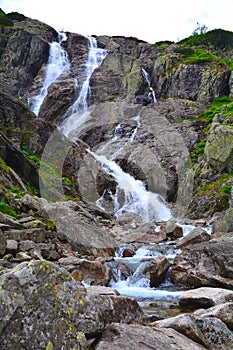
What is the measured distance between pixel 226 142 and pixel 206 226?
10131 mm

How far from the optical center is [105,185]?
97.8ft

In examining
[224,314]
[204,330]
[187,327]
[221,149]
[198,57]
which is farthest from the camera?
[198,57]

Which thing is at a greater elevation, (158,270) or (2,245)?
(2,245)

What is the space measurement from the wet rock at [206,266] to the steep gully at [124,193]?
53cm

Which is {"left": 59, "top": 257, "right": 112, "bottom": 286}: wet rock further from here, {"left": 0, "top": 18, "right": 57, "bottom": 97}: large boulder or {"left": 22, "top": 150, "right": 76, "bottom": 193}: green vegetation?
{"left": 0, "top": 18, "right": 57, "bottom": 97}: large boulder

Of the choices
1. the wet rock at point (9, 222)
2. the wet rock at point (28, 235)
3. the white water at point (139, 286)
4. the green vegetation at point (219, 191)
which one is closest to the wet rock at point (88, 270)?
the white water at point (139, 286)

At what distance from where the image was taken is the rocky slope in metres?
3.43

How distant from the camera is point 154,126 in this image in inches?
1649

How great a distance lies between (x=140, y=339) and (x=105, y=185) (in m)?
26.1

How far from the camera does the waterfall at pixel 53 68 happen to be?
5134cm

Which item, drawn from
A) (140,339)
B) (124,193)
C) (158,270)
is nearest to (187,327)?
(140,339)

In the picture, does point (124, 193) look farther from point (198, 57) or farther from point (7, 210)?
point (198, 57)

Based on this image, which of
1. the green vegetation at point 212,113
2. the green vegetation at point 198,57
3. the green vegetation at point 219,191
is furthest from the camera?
the green vegetation at point 198,57

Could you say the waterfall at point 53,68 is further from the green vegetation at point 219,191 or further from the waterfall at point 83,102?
the green vegetation at point 219,191
